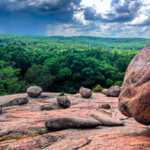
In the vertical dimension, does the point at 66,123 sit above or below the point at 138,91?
below

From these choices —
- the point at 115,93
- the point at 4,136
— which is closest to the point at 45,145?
the point at 4,136

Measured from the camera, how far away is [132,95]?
8.48 meters

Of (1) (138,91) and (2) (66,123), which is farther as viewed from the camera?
(2) (66,123)

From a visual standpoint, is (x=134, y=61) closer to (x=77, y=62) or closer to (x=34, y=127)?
(x=34, y=127)

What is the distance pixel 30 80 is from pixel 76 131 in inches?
1700

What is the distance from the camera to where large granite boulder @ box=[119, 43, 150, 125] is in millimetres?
7273

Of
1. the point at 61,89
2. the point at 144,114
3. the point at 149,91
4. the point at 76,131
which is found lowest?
the point at 61,89

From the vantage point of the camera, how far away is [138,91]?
26.0 ft

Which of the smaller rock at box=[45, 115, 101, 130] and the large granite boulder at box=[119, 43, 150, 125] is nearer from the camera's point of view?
the large granite boulder at box=[119, 43, 150, 125]

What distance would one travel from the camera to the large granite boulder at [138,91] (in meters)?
7.27

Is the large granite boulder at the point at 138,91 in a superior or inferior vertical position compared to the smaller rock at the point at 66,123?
superior

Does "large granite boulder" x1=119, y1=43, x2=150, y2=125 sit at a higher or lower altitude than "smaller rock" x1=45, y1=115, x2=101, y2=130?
higher

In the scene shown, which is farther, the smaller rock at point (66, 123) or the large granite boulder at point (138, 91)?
the smaller rock at point (66, 123)

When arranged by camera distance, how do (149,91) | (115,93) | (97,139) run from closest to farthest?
(149,91) → (97,139) → (115,93)
